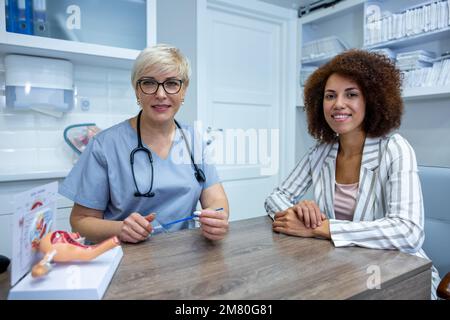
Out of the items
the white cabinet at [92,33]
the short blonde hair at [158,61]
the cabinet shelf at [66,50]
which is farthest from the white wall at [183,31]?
the short blonde hair at [158,61]

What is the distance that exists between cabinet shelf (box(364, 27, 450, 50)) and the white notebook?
7.15ft

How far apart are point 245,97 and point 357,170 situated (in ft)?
5.73

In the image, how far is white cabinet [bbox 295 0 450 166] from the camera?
1.97m

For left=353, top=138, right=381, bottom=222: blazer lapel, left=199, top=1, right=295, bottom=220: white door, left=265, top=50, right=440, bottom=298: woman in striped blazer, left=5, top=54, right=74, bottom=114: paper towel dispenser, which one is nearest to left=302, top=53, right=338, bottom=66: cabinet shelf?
left=199, top=1, right=295, bottom=220: white door

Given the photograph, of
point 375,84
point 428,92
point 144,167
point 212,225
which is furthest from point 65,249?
point 428,92

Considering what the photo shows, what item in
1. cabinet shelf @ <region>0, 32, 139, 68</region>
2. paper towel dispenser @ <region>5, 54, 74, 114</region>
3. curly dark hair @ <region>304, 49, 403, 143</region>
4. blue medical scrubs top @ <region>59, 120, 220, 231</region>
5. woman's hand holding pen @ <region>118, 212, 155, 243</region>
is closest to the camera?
woman's hand holding pen @ <region>118, 212, 155, 243</region>

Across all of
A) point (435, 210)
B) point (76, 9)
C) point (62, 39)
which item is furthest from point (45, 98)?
point (435, 210)

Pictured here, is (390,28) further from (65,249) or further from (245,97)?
(65,249)

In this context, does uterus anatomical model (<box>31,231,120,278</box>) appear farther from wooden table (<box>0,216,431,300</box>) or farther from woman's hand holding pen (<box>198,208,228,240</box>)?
woman's hand holding pen (<box>198,208,228,240</box>)

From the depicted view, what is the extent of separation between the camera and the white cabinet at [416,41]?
77.7 inches

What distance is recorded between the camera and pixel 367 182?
1.19m

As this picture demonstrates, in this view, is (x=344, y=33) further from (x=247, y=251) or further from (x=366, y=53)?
(x=247, y=251)

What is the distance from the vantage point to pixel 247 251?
89cm

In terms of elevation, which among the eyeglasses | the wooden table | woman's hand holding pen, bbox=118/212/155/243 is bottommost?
the wooden table
